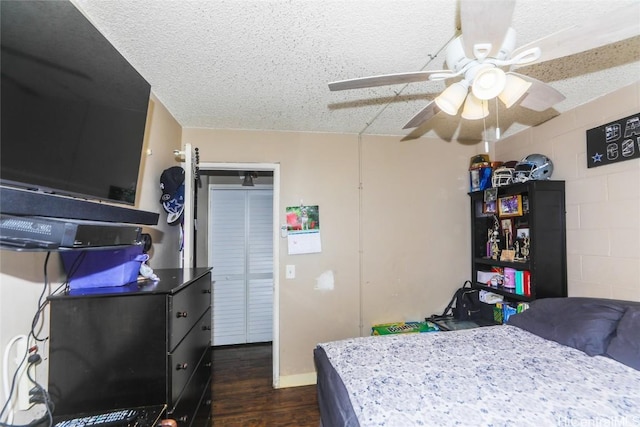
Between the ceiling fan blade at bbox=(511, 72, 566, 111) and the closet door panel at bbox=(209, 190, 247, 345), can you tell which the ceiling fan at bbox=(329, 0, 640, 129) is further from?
the closet door panel at bbox=(209, 190, 247, 345)

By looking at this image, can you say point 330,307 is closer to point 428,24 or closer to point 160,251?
point 160,251

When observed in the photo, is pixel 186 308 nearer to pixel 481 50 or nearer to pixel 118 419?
pixel 118 419

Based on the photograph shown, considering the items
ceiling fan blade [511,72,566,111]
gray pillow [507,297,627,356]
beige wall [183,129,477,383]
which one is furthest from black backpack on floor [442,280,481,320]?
ceiling fan blade [511,72,566,111]

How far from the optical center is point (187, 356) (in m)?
1.50

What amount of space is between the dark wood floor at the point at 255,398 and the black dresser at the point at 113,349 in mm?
1362

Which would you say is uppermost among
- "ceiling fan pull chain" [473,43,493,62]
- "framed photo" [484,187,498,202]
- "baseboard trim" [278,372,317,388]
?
"ceiling fan pull chain" [473,43,493,62]

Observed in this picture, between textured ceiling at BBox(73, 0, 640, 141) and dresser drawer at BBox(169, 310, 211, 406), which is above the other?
textured ceiling at BBox(73, 0, 640, 141)

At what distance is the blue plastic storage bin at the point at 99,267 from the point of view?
1302 millimetres

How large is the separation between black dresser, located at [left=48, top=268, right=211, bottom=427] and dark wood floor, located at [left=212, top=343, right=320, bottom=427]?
4.47 ft

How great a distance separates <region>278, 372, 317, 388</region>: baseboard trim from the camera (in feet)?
9.55

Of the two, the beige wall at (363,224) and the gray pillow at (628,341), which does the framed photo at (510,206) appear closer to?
the beige wall at (363,224)

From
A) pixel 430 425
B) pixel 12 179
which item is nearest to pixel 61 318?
pixel 12 179

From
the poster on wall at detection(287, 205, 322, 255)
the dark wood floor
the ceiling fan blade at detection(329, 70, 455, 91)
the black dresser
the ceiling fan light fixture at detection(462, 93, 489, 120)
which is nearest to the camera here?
the black dresser

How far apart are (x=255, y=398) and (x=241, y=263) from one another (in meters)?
1.75
